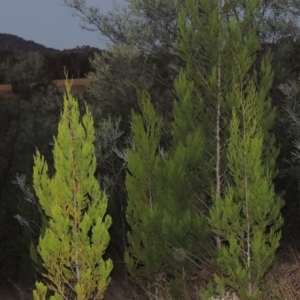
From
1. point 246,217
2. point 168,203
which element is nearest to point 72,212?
point 168,203

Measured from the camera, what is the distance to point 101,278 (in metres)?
8.51

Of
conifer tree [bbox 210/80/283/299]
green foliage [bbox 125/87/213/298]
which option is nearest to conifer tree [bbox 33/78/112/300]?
green foliage [bbox 125/87/213/298]

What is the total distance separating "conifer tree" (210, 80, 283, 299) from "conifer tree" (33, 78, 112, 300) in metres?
1.45

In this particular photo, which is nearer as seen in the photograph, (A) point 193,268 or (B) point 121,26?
(A) point 193,268

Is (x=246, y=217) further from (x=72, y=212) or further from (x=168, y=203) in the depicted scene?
(x=72, y=212)

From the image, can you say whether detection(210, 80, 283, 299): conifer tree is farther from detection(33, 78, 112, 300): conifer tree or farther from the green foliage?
detection(33, 78, 112, 300): conifer tree

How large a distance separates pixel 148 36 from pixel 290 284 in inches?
288

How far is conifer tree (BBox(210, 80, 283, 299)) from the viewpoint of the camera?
7977 millimetres

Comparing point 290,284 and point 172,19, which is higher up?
point 172,19

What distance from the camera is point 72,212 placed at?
8.35 meters

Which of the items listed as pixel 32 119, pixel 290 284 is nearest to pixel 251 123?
pixel 290 284

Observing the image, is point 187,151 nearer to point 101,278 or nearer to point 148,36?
point 101,278

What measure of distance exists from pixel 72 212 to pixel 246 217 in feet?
6.75

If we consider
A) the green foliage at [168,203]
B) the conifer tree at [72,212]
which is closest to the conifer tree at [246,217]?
the green foliage at [168,203]
